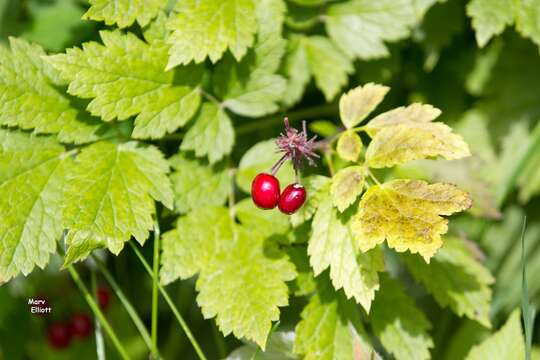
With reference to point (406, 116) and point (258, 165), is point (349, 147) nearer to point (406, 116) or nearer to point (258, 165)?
point (406, 116)

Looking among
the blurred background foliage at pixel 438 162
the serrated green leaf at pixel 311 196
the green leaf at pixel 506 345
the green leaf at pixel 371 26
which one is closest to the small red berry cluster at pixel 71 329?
the blurred background foliage at pixel 438 162

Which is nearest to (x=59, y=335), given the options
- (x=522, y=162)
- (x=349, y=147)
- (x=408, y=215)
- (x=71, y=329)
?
(x=71, y=329)

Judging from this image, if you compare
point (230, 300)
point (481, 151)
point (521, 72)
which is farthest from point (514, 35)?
point (230, 300)

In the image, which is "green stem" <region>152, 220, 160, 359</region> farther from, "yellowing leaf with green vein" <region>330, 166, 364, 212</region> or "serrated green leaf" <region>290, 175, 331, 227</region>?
"yellowing leaf with green vein" <region>330, 166, 364, 212</region>

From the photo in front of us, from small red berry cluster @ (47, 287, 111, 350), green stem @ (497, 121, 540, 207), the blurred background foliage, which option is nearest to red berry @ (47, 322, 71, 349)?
small red berry cluster @ (47, 287, 111, 350)

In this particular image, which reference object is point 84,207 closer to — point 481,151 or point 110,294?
point 110,294
